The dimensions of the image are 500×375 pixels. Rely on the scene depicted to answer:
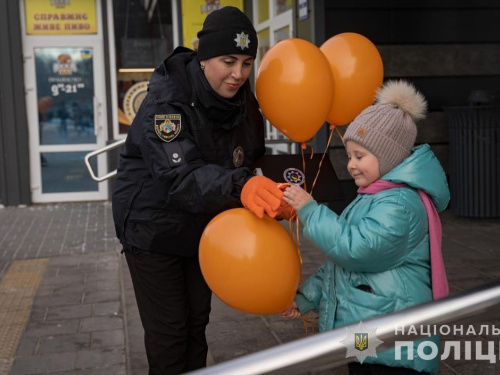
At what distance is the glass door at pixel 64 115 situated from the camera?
9.77 meters

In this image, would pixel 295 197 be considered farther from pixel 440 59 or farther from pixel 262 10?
pixel 262 10

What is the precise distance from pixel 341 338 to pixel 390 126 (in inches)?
47.4

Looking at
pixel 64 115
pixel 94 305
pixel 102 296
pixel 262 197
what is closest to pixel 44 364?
pixel 94 305

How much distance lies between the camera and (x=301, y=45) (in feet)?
9.18

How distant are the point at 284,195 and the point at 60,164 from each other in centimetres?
817

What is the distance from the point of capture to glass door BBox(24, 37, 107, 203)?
385 inches

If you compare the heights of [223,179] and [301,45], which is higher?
[301,45]

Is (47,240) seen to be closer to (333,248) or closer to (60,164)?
(60,164)

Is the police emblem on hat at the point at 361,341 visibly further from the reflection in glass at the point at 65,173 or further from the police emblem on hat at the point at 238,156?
the reflection in glass at the point at 65,173

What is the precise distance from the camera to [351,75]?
2.97m

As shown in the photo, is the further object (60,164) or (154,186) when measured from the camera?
(60,164)

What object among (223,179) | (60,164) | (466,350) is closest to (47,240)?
(60,164)
